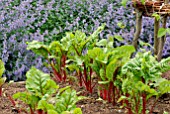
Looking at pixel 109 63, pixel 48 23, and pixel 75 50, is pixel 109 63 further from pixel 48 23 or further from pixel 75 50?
pixel 48 23

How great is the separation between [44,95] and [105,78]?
1.99ft

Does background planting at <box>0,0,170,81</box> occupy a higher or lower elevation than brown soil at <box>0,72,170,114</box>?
higher

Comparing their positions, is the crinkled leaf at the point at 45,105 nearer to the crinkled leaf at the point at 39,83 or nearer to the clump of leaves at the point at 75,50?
the crinkled leaf at the point at 39,83

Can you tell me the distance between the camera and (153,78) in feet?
8.37

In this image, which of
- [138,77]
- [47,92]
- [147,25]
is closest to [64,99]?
[47,92]

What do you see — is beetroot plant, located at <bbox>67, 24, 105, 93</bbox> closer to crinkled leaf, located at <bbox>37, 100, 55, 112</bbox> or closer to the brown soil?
the brown soil

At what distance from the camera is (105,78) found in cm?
286

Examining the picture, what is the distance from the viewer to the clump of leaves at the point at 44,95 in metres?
2.28

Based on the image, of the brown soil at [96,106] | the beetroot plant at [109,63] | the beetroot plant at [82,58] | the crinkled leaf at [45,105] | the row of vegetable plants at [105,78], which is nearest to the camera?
the crinkled leaf at [45,105]

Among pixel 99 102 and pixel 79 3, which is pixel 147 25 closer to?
pixel 79 3

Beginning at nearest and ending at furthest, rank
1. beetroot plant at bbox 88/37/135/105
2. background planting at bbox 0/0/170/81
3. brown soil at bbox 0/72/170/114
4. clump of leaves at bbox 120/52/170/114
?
clump of leaves at bbox 120/52/170/114 → beetroot plant at bbox 88/37/135/105 → brown soil at bbox 0/72/170/114 → background planting at bbox 0/0/170/81

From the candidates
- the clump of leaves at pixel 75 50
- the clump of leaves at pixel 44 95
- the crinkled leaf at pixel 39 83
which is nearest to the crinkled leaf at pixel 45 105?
the clump of leaves at pixel 44 95

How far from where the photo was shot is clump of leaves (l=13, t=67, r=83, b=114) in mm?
2275

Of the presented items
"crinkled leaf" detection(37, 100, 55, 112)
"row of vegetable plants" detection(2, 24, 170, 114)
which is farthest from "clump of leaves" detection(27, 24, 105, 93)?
"crinkled leaf" detection(37, 100, 55, 112)
